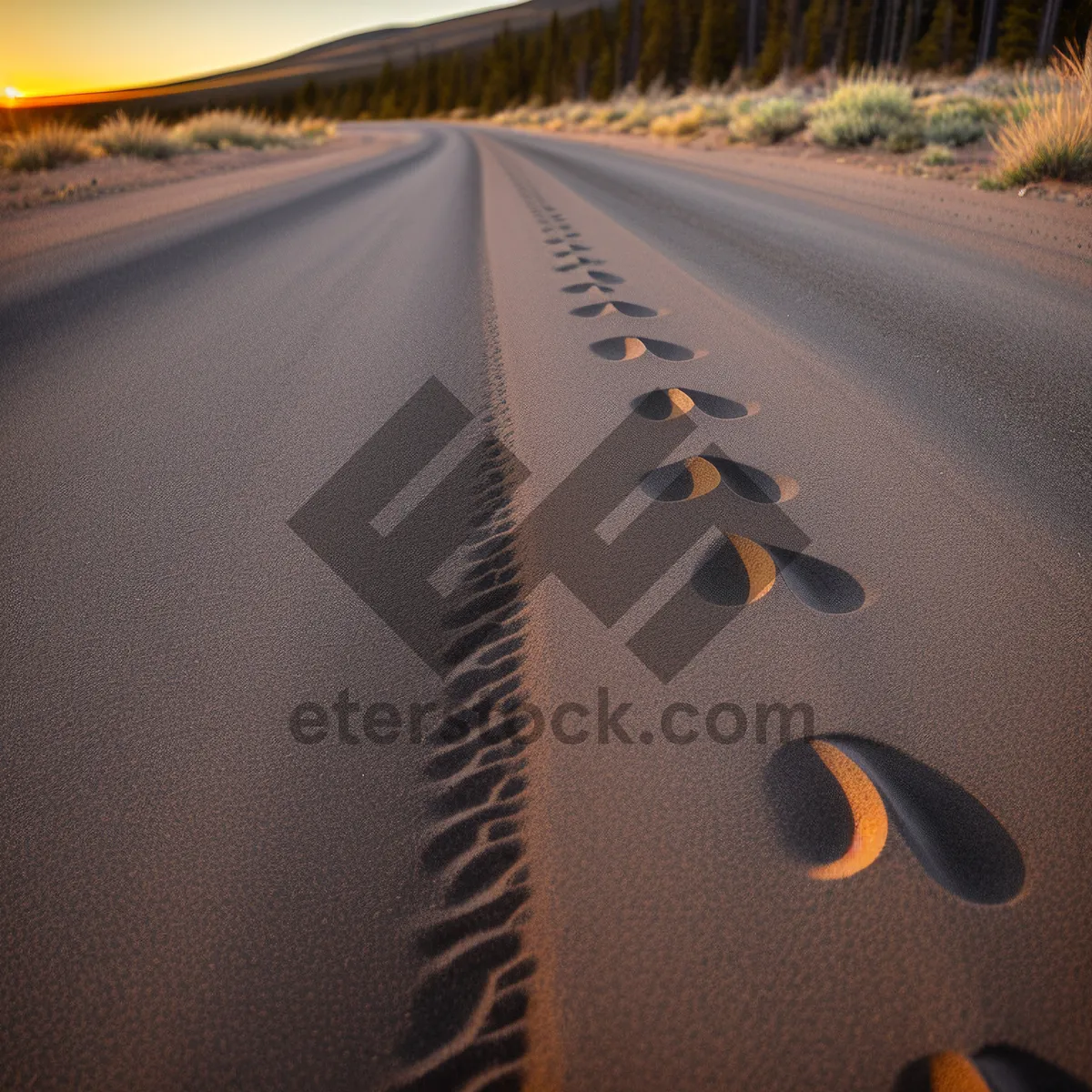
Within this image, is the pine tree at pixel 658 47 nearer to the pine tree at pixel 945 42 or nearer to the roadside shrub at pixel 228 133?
the pine tree at pixel 945 42

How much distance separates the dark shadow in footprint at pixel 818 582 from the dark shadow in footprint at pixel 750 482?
225 mm

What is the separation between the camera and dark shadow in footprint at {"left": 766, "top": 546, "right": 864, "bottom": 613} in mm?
1312

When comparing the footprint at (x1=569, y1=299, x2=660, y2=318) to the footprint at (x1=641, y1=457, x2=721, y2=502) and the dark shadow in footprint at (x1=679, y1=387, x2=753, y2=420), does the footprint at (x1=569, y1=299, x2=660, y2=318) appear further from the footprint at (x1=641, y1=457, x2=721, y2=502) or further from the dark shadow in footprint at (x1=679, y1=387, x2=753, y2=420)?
the footprint at (x1=641, y1=457, x2=721, y2=502)

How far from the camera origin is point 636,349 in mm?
2605

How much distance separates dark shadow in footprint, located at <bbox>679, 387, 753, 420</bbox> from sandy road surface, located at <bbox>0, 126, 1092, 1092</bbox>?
20mm

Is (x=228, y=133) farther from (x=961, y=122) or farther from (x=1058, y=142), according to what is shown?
(x=1058, y=142)

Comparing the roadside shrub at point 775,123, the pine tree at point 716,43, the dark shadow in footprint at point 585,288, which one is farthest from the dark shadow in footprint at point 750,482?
the pine tree at point 716,43

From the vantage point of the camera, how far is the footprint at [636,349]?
8.38ft

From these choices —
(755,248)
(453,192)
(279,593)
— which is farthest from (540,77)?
(279,593)

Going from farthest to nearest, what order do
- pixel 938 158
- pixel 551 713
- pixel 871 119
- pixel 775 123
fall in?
pixel 775 123 → pixel 871 119 → pixel 938 158 → pixel 551 713

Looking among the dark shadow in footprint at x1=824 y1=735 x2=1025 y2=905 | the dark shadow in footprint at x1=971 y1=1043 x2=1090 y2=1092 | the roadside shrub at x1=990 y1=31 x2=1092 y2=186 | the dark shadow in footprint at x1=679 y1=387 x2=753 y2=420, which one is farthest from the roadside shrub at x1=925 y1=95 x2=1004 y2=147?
the dark shadow in footprint at x1=971 y1=1043 x2=1090 y2=1092

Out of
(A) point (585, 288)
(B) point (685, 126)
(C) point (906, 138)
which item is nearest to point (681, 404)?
(A) point (585, 288)

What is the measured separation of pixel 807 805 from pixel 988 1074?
0.32m

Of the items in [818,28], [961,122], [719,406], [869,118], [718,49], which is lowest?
[719,406]
